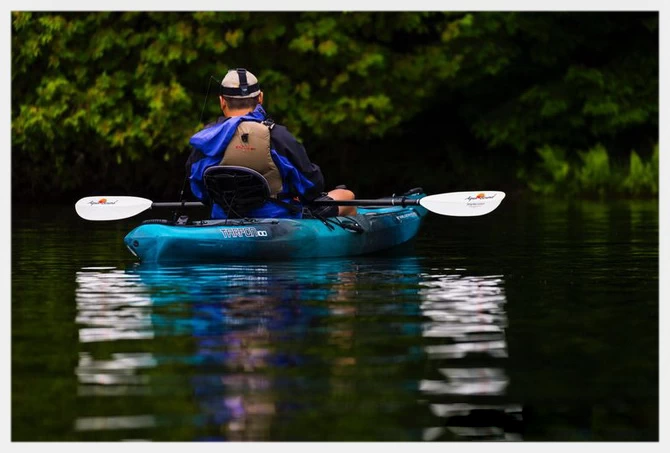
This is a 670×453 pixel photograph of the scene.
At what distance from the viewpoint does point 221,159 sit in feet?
43.7

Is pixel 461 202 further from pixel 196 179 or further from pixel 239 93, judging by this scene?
pixel 196 179

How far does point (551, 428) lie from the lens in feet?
20.8

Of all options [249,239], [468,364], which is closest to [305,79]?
[249,239]

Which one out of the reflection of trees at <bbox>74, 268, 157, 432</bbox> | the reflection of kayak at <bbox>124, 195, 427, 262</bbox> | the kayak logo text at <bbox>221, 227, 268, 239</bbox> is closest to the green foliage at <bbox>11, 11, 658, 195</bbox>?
the reflection of kayak at <bbox>124, 195, 427, 262</bbox>

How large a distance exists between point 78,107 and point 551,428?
22900mm

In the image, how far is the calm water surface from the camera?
253 inches

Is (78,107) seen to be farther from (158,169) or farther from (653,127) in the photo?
(653,127)

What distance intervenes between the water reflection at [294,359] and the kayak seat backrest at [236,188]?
1544 millimetres

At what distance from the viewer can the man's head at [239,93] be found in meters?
13.3

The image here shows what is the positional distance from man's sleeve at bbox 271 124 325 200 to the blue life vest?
0.11ft

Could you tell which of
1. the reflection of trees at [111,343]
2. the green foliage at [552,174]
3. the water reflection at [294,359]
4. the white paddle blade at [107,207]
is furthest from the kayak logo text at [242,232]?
the green foliage at [552,174]

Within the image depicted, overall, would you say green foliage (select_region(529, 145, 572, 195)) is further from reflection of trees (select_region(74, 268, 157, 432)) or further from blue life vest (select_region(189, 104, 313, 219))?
reflection of trees (select_region(74, 268, 157, 432))

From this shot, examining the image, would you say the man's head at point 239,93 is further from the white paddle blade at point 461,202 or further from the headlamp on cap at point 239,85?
the white paddle blade at point 461,202

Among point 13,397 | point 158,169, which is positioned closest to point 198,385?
→ point 13,397
